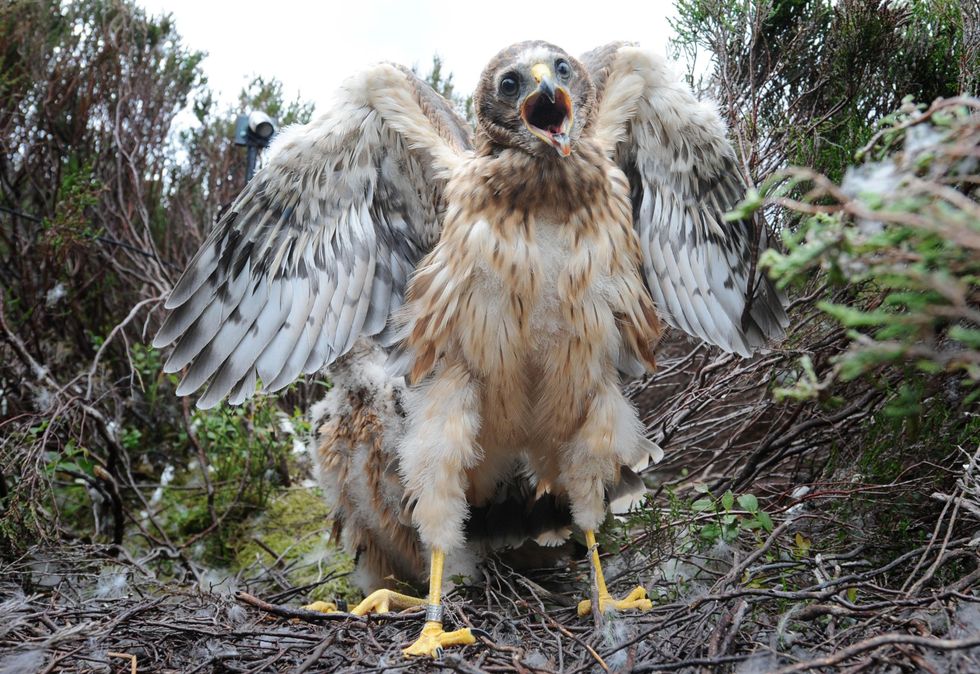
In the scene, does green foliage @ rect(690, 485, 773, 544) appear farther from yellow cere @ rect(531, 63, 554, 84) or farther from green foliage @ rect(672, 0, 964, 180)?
yellow cere @ rect(531, 63, 554, 84)

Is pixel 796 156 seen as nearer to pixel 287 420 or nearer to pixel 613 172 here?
pixel 613 172

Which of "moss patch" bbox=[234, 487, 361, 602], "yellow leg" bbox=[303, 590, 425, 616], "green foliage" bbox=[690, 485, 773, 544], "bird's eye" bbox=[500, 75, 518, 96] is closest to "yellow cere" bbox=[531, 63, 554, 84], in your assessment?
"bird's eye" bbox=[500, 75, 518, 96]

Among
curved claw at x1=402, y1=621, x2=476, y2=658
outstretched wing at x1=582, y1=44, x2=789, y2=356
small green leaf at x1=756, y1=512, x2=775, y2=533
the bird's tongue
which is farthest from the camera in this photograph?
outstretched wing at x1=582, y1=44, x2=789, y2=356

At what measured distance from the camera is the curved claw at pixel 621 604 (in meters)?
2.80

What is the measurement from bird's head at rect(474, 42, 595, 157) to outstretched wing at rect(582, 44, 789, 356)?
1.21 ft

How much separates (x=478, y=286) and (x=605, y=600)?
1182 millimetres

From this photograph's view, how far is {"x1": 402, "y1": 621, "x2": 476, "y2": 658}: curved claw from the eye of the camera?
8.19 feet

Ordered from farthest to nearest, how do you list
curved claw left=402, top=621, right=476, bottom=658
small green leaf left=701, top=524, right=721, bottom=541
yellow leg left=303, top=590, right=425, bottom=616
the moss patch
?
the moss patch, yellow leg left=303, top=590, right=425, bottom=616, small green leaf left=701, top=524, right=721, bottom=541, curved claw left=402, top=621, right=476, bottom=658

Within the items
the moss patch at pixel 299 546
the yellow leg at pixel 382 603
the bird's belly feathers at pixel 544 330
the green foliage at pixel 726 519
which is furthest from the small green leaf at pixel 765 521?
the moss patch at pixel 299 546

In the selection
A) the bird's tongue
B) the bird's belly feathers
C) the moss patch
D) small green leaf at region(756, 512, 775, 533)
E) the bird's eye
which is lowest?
the moss patch

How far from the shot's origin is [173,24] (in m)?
6.02

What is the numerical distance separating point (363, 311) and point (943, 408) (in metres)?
2.16

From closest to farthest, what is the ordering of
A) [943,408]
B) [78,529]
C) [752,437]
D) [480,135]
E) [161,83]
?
[943,408], [480,135], [752,437], [78,529], [161,83]

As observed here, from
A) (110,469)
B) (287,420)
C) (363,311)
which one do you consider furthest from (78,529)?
(363,311)
